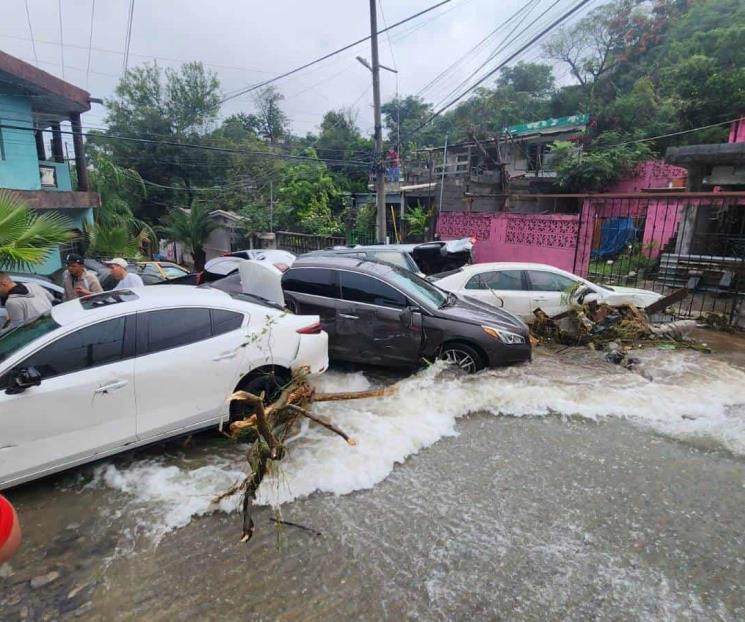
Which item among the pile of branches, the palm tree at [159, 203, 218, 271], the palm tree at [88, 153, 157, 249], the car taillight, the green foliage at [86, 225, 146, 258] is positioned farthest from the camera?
the palm tree at [159, 203, 218, 271]

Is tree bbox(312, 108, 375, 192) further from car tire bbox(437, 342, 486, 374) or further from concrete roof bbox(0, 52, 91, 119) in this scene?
car tire bbox(437, 342, 486, 374)

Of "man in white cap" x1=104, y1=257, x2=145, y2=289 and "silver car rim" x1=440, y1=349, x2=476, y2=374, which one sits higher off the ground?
"man in white cap" x1=104, y1=257, x2=145, y2=289

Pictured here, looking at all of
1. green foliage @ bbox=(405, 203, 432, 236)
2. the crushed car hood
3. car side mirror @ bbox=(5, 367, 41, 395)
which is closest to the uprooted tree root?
the crushed car hood

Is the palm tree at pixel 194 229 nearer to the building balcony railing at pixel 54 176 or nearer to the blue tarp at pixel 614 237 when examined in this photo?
the building balcony railing at pixel 54 176

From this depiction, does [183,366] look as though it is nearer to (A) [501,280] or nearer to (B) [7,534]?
(B) [7,534]

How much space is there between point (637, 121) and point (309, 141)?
27890 millimetres

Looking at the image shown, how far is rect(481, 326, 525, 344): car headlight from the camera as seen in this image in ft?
19.5

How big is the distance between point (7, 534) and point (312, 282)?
5044 mm

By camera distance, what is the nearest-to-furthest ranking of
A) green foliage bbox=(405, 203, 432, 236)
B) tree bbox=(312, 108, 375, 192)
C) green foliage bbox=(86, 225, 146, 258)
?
1. green foliage bbox=(86, 225, 146, 258)
2. green foliage bbox=(405, 203, 432, 236)
3. tree bbox=(312, 108, 375, 192)

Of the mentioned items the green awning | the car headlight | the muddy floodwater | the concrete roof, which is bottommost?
the muddy floodwater

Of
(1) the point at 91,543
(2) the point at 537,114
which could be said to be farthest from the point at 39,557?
(2) the point at 537,114

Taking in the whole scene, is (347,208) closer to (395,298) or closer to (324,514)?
(395,298)

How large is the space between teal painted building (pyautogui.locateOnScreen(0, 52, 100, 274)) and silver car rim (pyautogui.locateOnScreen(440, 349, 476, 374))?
9544 mm

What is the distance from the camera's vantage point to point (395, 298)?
611 centimetres
